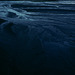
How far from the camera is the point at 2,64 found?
140 cm

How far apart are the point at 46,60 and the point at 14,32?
1.02 metres

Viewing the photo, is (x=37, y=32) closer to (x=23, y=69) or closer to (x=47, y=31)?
(x=47, y=31)

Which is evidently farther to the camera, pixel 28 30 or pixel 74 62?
pixel 28 30

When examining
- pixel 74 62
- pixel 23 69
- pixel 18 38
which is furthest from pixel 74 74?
pixel 18 38

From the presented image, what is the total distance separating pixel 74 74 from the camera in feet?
4.20

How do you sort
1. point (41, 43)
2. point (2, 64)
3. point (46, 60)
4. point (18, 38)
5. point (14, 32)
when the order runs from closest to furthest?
point (2, 64)
point (46, 60)
point (41, 43)
point (18, 38)
point (14, 32)

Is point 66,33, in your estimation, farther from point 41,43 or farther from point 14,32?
point 14,32

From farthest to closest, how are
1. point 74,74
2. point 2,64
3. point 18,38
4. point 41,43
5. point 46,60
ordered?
1. point 18,38
2. point 41,43
3. point 46,60
4. point 2,64
5. point 74,74

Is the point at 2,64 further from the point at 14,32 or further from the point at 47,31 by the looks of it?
the point at 47,31

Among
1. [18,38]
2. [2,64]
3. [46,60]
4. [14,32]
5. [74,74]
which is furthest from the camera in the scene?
[14,32]

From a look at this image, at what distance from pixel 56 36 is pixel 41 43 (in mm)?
376

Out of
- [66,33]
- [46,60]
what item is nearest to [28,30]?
[66,33]

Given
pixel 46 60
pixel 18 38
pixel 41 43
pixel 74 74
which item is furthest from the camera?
pixel 18 38

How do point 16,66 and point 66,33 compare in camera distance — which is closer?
point 16,66
